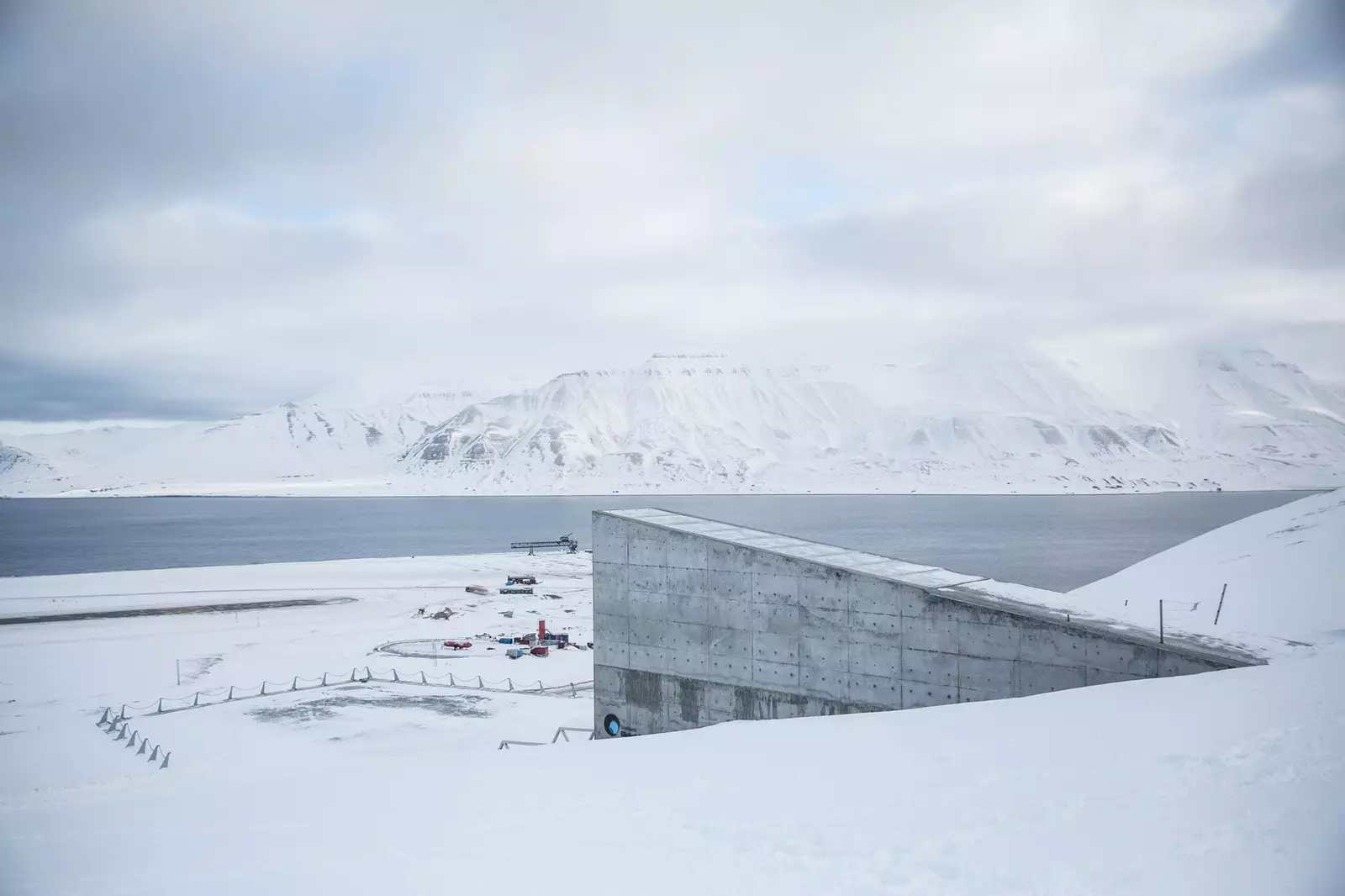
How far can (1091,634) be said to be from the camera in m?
17.2

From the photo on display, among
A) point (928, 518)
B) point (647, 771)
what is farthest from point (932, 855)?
point (928, 518)

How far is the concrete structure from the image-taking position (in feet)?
57.6

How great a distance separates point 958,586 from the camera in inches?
815

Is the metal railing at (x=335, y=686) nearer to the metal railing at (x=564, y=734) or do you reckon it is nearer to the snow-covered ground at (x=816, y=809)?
the metal railing at (x=564, y=734)

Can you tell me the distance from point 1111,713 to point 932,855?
6042 mm

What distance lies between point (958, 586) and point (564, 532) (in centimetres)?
12278

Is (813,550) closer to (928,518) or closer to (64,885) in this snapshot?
(64,885)

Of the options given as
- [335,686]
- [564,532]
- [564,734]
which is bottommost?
[564,532]

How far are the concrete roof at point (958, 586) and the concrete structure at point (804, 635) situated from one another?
2.9 inches

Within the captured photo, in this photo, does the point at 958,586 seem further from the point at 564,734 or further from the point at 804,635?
the point at 564,734

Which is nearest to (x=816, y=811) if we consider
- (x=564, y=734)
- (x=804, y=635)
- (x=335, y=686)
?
(x=804, y=635)

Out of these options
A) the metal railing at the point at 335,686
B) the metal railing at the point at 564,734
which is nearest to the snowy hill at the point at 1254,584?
the metal railing at the point at 564,734

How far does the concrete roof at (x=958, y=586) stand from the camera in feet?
55.9

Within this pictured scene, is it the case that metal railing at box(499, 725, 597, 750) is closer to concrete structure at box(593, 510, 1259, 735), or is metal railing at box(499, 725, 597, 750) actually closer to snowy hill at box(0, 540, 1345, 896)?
concrete structure at box(593, 510, 1259, 735)
